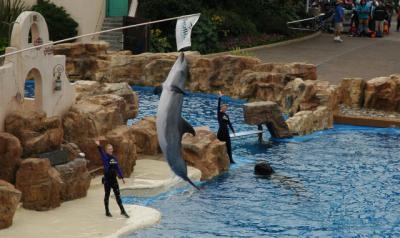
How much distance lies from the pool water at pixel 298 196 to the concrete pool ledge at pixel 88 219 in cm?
26

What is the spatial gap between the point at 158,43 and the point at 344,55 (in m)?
8.28

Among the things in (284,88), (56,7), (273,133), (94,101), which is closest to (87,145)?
(94,101)

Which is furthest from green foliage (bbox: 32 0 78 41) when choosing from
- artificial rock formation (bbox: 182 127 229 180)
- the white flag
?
the white flag

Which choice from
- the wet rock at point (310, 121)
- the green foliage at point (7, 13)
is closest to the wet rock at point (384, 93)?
the wet rock at point (310, 121)

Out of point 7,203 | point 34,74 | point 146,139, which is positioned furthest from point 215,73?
point 7,203

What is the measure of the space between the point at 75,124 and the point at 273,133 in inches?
312

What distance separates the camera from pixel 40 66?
58.0 ft

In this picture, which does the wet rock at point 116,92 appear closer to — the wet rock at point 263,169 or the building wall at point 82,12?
the wet rock at point 263,169

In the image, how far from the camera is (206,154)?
64.0 feet

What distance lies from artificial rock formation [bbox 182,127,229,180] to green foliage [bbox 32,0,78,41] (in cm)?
1709

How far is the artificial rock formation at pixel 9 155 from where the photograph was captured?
617 inches

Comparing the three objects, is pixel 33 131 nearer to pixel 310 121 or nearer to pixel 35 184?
pixel 35 184

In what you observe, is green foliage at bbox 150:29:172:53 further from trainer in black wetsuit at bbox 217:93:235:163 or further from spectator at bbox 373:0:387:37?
trainer in black wetsuit at bbox 217:93:235:163

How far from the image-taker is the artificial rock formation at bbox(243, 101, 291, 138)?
936 inches
